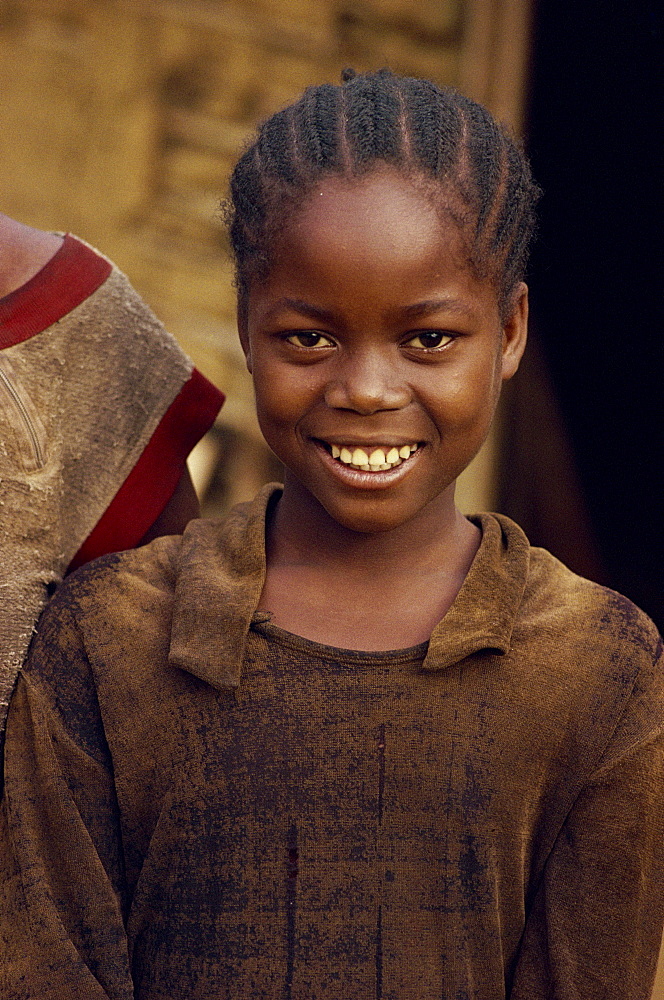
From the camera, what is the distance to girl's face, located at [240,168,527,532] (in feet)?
4.16

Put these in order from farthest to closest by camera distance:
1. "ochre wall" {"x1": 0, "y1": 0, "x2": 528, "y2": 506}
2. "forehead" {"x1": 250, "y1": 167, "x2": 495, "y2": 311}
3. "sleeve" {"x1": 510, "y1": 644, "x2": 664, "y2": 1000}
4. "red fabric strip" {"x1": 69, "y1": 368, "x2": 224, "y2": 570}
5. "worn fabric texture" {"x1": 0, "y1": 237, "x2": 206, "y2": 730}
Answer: "ochre wall" {"x1": 0, "y1": 0, "x2": 528, "y2": 506} → "red fabric strip" {"x1": 69, "y1": 368, "x2": 224, "y2": 570} → "worn fabric texture" {"x1": 0, "y1": 237, "x2": 206, "y2": 730} → "sleeve" {"x1": 510, "y1": 644, "x2": 664, "y2": 1000} → "forehead" {"x1": 250, "y1": 167, "x2": 495, "y2": 311}

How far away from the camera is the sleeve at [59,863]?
1317mm

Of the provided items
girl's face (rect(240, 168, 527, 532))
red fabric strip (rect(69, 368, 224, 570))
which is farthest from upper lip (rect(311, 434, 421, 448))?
red fabric strip (rect(69, 368, 224, 570))

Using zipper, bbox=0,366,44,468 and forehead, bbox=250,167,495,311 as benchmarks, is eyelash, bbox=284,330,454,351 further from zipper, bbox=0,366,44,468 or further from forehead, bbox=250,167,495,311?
zipper, bbox=0,366,44,468

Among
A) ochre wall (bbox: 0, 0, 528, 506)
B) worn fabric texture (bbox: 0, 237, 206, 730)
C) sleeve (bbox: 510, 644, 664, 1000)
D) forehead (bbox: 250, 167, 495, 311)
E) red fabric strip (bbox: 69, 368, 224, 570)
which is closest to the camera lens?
forehead (bbox: 250, 167, 495, 311)

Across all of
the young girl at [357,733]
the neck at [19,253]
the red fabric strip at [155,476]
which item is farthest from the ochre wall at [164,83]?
the young girl at [357,733]

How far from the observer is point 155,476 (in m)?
1.64

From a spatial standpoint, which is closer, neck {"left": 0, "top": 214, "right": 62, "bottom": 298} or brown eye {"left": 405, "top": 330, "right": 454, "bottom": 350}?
brown eye {"left": 405, "top": 330, "right": 454, "bottom": 350}

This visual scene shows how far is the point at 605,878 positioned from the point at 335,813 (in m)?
0.31

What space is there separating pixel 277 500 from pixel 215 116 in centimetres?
203

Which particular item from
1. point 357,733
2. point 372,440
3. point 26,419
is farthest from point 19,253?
point 357,733

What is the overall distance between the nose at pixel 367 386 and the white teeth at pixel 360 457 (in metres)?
0.05

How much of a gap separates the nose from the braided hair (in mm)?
149

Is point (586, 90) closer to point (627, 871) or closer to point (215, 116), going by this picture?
point (215, 116)
